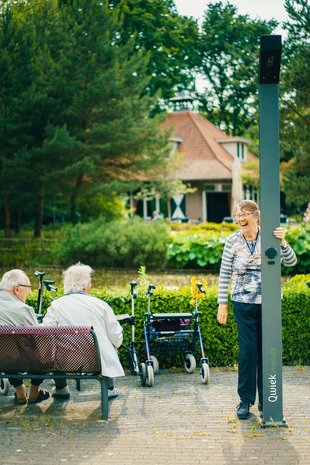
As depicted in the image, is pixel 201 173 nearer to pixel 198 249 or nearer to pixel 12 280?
pixel 198 249

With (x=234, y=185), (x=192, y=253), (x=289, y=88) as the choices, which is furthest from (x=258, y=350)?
(x=234, y=185)

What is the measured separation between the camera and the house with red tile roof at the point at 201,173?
4409 cm

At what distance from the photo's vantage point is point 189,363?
318 inches

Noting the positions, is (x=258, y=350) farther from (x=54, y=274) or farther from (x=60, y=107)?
(x=60, y=107)

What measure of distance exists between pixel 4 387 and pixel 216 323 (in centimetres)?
267

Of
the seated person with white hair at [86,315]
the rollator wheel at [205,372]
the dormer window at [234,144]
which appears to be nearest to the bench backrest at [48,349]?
the seated person with white hair at [86,315]

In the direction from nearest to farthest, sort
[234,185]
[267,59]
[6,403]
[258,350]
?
1. [267,59]
2. [258,350]
3. [6,403]
4. [234,185]

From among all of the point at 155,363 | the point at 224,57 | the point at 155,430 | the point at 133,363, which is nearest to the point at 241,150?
the point at 224,57

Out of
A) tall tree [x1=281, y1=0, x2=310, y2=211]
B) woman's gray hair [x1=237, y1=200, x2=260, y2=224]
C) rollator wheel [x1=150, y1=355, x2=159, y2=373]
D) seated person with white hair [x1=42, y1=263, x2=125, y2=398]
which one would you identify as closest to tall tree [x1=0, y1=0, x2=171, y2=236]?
tall tree [x1=281, y1=0, x2=310, y2=211]

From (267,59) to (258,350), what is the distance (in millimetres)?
2518

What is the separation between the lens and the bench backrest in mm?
6309

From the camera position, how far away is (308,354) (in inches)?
338

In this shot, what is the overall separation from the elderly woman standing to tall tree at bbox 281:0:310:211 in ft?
53.2

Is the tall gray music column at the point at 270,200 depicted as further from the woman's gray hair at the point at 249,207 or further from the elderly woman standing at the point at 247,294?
the woman's gray hair at the point at 249,207
